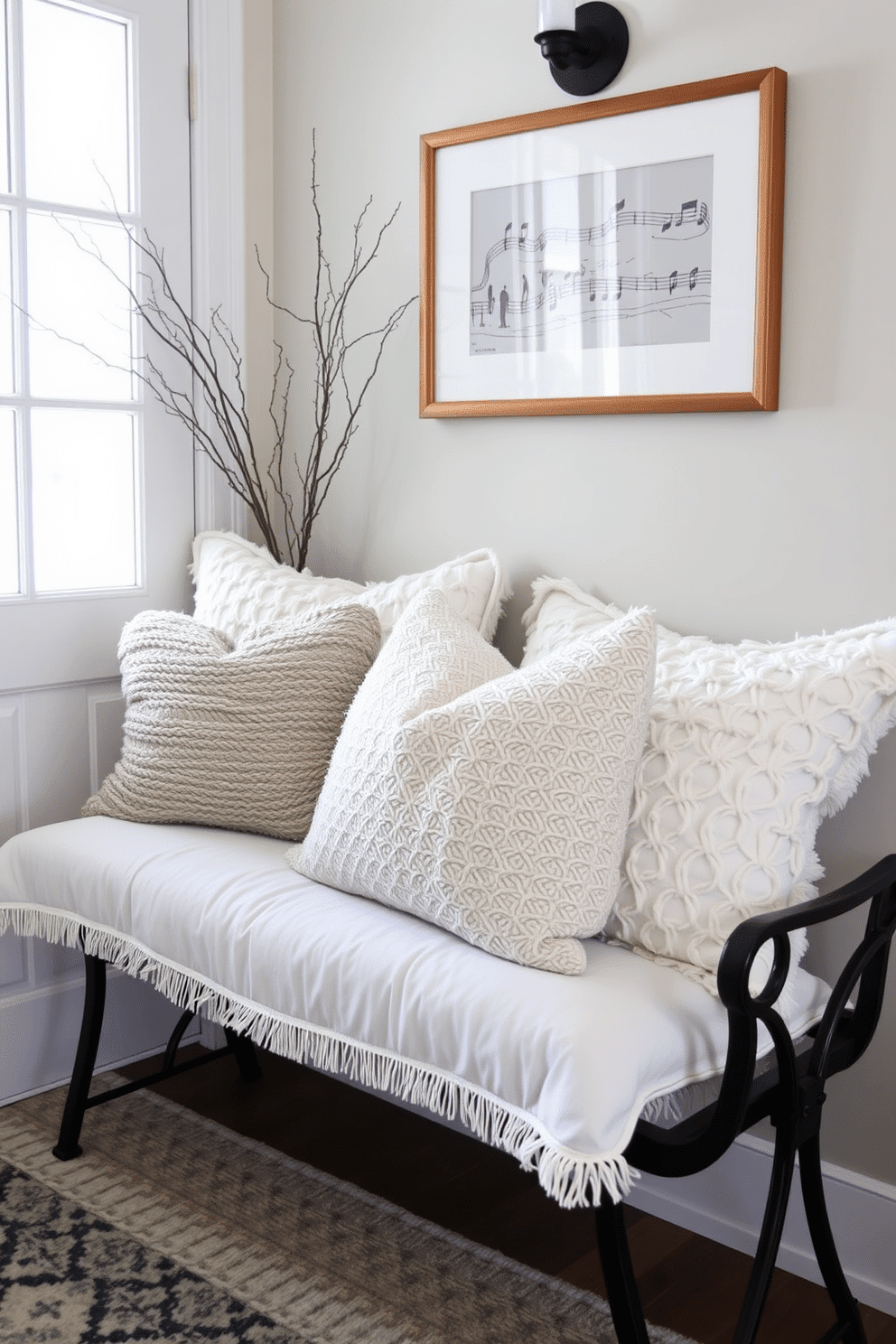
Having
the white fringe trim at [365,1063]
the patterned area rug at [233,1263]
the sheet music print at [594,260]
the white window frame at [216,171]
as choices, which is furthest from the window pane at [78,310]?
the patterned area rug at [233,1263]

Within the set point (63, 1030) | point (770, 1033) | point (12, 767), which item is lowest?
point (63, 1030)

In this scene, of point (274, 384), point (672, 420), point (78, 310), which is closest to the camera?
point (672, 420)

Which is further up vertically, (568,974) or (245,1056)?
(568,974)

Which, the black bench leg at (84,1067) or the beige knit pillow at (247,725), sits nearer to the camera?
the beige knit pillow at (247,725)

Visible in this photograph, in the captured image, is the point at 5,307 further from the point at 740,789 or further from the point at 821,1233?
the point at 821,1233

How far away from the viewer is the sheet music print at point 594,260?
1926mm

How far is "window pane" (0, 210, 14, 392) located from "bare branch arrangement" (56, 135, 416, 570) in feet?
0.58

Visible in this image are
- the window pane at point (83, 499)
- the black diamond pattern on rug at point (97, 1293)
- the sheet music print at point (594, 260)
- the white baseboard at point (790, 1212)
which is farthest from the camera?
the window pane at point (83, 499)

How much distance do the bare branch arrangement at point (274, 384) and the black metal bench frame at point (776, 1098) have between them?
1.38m

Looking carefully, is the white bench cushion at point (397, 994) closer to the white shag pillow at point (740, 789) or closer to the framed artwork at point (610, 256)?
the white shag pillow at point (740, 789)

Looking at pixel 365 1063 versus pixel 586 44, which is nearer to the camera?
pixel 365 1063

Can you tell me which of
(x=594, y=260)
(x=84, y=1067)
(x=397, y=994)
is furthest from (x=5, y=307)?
(x=397, y=994)

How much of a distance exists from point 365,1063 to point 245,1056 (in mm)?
999

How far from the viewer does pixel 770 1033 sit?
4.66ft
